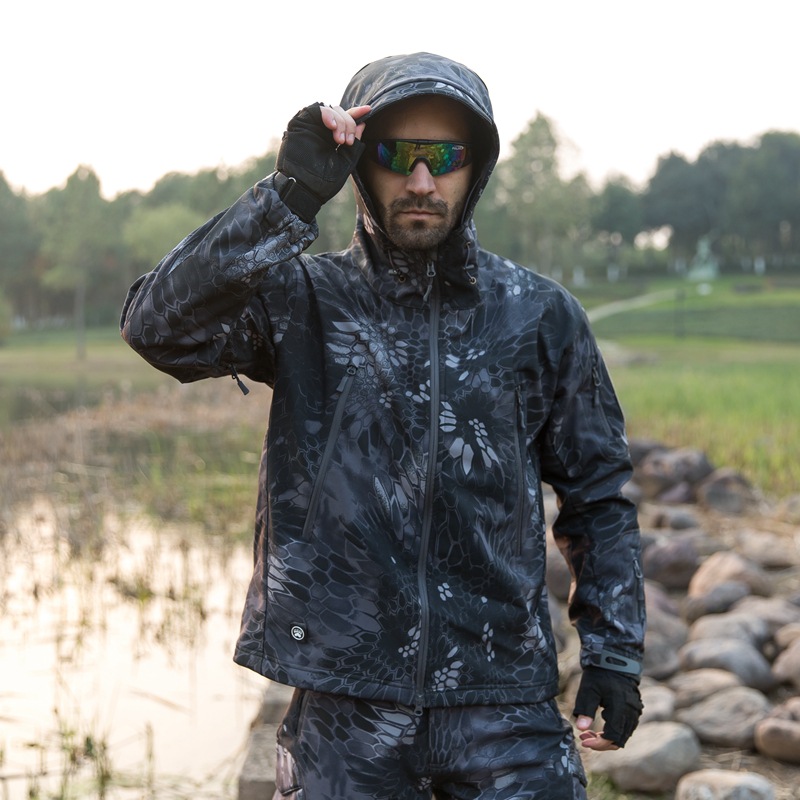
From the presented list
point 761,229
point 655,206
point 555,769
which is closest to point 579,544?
point 555,769

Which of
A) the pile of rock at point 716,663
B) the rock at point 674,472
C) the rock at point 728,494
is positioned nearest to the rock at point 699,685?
the pile of rock at point 716,663

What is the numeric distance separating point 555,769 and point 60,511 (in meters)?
6.50

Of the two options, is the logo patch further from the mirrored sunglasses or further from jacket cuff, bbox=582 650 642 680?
the mirrored sunglasses

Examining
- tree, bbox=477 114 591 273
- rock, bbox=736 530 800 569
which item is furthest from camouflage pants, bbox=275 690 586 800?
tree, bbox=477 114 591 273

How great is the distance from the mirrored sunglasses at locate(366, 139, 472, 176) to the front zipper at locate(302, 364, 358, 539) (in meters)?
0.46

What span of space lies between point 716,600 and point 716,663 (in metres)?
1.00

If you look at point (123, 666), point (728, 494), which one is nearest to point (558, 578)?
point (123, 666)

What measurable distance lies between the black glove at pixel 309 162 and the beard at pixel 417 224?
0.16 metres

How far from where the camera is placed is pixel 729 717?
4.00 m

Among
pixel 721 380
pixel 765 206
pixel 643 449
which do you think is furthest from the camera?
pixel 765 206

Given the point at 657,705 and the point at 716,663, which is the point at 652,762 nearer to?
the point at 657,705

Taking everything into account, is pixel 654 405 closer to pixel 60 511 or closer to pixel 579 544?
pixel 60 511

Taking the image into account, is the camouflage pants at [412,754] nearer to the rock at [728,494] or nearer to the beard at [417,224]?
the beard at [417,224]

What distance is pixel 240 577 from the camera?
6.71m
